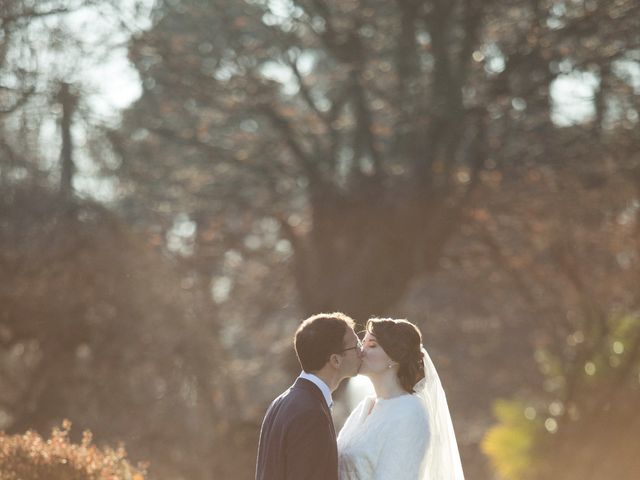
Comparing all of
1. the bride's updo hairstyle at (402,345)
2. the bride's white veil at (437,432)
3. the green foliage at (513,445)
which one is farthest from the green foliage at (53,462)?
the green foliage at (513,445)

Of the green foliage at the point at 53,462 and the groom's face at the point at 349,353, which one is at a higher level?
the groom's face at the point at 349,353

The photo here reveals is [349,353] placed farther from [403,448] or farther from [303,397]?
[403,448]

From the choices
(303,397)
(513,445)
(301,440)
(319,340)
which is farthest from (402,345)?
(513,445)

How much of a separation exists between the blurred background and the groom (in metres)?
7.85

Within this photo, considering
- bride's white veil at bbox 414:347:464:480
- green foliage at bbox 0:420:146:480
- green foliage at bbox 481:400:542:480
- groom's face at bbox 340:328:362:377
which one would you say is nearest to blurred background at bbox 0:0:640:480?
green foliage at bbox 481:400:542:480

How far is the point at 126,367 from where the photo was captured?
1543 cm

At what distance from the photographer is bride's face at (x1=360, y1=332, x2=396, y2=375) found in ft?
20.2

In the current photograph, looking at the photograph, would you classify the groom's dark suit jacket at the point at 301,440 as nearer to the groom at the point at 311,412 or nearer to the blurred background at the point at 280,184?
the groom at the point at 311,412

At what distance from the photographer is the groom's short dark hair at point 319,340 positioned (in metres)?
5.65

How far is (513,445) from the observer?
17578 millimetres

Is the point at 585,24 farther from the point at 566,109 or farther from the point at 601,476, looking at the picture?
the point at 601,476

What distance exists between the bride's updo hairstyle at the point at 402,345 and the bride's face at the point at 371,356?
23 millimetres

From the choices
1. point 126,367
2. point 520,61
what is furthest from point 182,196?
point 520,61

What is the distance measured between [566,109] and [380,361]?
10.7 meters
